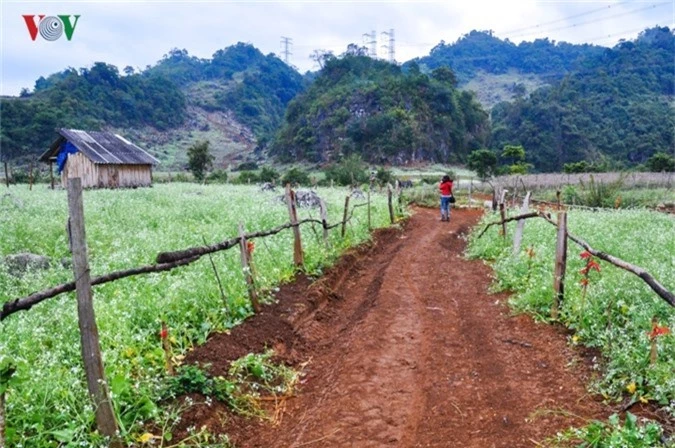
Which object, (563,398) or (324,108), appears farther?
(324,108)

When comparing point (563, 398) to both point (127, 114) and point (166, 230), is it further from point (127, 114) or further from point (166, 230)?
point (127, 114)

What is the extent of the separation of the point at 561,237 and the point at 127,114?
91.1 meters

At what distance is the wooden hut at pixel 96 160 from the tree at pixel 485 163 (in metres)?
29.9

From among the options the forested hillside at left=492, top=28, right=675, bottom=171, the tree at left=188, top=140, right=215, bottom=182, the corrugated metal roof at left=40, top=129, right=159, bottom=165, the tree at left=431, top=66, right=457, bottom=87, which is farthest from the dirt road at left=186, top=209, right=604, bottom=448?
the tree at left=431, top=66, right=457, bottom=87

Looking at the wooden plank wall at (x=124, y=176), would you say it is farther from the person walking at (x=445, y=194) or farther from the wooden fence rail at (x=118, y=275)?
the wooden fence rail at (x=118, y=275)

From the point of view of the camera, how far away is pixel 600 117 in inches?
3007

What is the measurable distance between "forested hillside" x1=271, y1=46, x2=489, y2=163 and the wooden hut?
41548mm

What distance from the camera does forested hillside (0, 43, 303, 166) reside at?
58.5 metres

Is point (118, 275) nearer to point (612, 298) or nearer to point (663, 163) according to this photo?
point (612, 298)

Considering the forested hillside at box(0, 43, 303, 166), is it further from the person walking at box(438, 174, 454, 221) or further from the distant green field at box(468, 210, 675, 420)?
the distant green field at box(468, 210, 675, 420)

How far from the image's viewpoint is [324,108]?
80875 mm

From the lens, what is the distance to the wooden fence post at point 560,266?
22.7ft

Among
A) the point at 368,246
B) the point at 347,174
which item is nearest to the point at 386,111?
the point at 347,174

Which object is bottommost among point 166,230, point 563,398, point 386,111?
point 563,398
